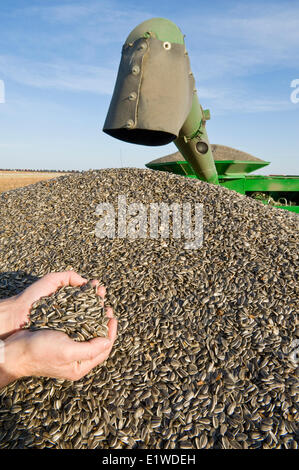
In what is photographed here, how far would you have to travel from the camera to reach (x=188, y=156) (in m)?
5.91

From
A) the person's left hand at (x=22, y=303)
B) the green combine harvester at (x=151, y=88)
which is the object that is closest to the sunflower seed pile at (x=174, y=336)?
the person's left hand at (x=22, y=303)

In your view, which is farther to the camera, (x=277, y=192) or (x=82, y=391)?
(x=277, y=192)

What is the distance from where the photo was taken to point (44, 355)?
2.15 m

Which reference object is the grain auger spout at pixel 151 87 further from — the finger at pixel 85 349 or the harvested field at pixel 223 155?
the harvested field at pixel 223 155

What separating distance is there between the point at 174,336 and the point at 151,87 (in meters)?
2.29

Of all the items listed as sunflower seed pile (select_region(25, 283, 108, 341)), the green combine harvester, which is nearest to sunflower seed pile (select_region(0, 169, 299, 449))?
sunflower seed pile (select_region(25, 283, 108, 341))

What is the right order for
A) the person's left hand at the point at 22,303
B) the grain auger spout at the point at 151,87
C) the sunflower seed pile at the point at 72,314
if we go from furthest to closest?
the grain auger spout at the point at 151,87, the person's left hand at the point at 22,303, the sunflower seed pile at the point at 72,314

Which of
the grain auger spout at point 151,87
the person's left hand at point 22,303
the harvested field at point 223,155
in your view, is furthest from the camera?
the harvested field at point 223,155

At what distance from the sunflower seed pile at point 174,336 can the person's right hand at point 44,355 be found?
22 cm

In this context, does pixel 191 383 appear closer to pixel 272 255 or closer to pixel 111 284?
pixel 111 284

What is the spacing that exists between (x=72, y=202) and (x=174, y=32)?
10.6 ft

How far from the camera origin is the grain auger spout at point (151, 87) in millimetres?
3123
